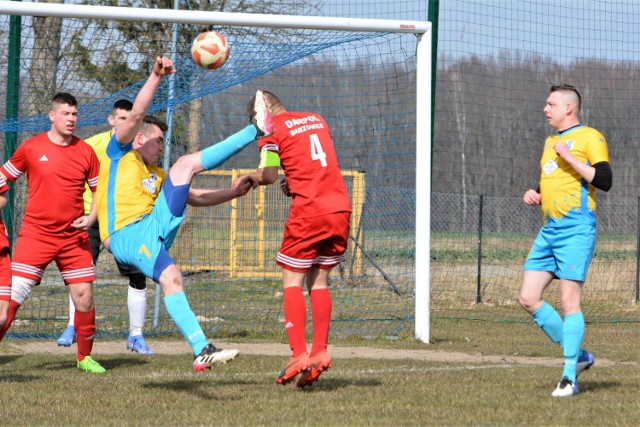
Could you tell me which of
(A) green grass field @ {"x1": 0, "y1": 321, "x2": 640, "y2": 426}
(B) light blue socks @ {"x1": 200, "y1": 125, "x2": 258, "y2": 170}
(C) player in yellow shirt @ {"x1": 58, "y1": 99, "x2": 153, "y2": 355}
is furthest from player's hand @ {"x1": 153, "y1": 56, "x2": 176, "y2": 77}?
(C) player in yellow shirt @ {"x1": 58, "y1": 99, "x2": 153, "y2": 355}

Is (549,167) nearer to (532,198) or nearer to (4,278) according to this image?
(532,198)

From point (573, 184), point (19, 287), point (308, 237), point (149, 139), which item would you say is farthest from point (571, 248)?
point (19, 287)

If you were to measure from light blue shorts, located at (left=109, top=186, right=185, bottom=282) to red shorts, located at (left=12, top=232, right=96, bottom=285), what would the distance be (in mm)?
1071

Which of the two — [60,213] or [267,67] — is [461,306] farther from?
[60,213]

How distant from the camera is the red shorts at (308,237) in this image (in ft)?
22.1

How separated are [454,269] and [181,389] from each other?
469 inches

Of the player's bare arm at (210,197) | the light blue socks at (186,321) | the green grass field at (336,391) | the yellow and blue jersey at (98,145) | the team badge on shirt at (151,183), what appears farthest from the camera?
the yellow and blue jersey at (98,145)

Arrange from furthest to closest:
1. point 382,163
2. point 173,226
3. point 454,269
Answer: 1. point 454,269
2. point 382,163
3. point 173,226

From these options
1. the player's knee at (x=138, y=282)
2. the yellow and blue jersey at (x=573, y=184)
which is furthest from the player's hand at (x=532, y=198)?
the player's knee at (x=138, y=282)

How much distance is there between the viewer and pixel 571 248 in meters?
6.55

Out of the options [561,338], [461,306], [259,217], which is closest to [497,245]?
[461,306]

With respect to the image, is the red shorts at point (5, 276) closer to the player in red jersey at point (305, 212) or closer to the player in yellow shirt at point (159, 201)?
the player in yellow shirt at point (159, 201)

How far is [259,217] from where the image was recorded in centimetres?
1318

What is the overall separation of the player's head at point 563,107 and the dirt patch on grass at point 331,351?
255 cm
